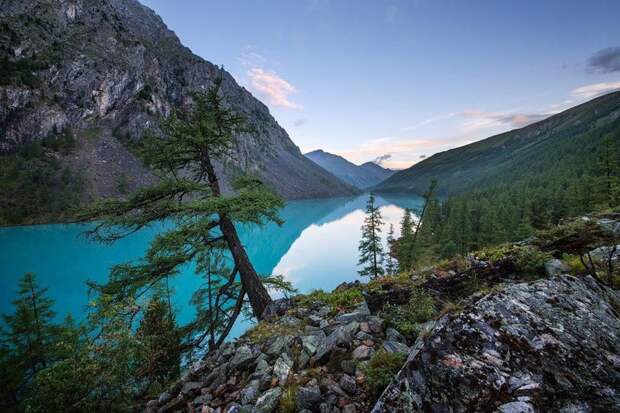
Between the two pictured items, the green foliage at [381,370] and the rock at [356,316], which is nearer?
the green foliage at [381,370]

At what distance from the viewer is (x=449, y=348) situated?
2529 millimetres

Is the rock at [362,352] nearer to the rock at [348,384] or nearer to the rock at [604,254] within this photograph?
the rock at [348,384]

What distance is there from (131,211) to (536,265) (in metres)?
10.4

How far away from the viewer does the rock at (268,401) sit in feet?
11.7

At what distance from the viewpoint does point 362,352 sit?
13.4ft

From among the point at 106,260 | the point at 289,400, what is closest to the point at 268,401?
the point at 289,400

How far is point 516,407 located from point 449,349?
0.58 m

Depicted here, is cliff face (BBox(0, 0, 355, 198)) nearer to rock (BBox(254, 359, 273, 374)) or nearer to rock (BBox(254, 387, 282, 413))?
rock (BBox(254, 359, 273, 374))

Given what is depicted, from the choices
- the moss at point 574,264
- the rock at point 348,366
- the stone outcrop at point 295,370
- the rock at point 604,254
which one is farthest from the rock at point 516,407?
the rock at point 604,254

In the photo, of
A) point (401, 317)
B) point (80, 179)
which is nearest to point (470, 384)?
point (401, 317)

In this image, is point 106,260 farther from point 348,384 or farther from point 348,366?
point 348,384

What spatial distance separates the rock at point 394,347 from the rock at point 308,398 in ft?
3.84

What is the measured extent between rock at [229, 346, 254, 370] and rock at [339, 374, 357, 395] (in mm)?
→ 2280

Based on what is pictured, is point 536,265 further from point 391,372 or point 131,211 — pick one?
point 131,211
